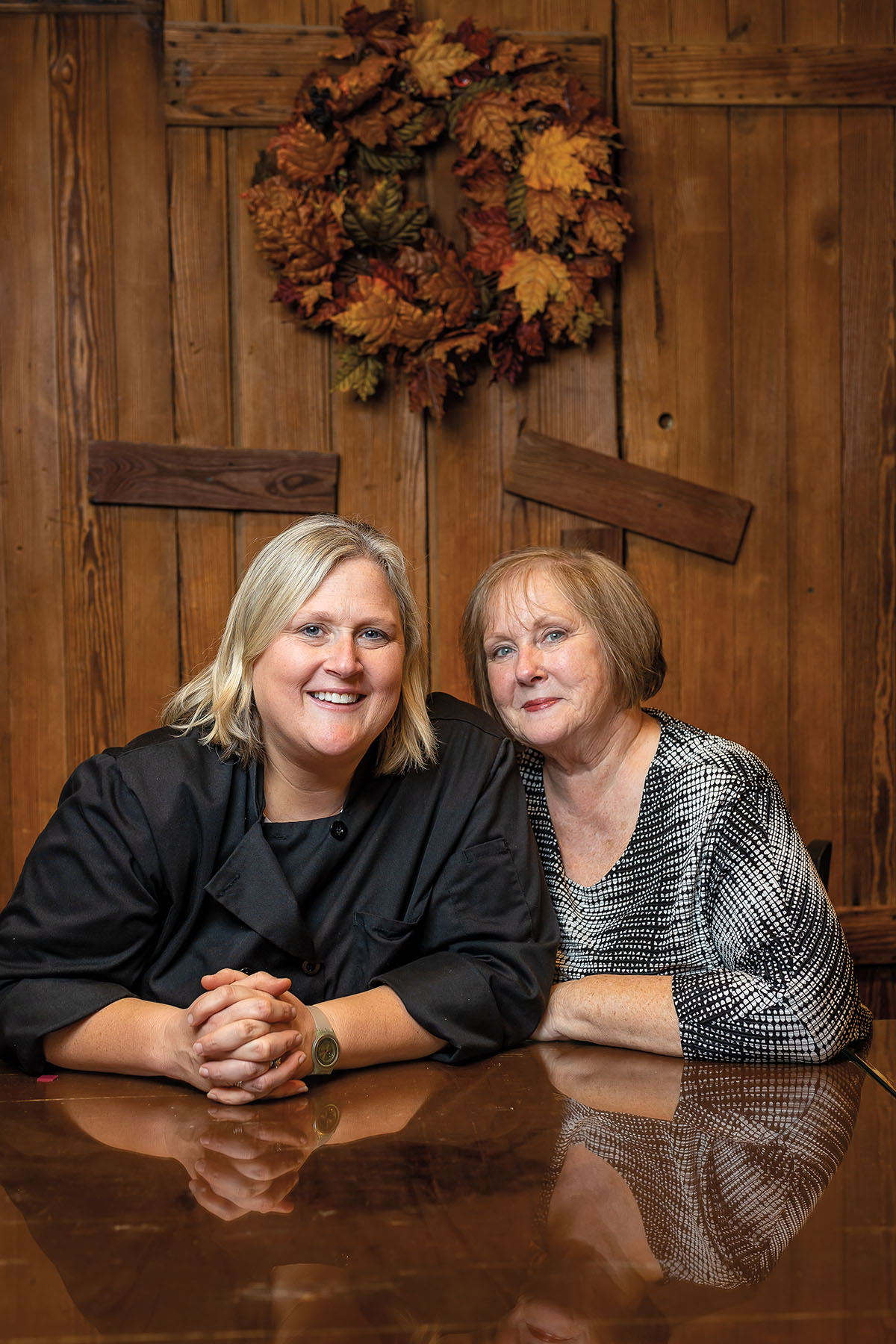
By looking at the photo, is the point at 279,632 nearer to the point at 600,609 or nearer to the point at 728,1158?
the point at 600,609

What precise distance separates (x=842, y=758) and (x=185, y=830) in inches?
81.8

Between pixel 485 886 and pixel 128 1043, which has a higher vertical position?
pixel 485 886

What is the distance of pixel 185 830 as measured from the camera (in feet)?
5.06

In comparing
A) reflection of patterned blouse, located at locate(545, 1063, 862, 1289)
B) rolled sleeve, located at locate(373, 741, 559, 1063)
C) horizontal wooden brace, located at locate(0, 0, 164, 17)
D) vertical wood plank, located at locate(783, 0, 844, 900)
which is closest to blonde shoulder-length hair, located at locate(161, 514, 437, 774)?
rolled sleeve, located at locate(373, 741, 559, 1063)

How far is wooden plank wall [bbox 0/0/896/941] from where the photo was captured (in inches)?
111

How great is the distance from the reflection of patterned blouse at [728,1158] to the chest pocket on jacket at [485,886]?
340 millimetres

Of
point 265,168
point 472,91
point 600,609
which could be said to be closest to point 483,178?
point 472,91

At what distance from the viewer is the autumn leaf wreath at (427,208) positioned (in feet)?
9.02

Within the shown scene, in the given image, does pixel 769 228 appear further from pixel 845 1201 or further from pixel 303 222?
pixel 845 1201

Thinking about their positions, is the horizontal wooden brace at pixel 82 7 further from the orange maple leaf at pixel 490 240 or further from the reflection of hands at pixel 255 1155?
the reflection of hands at pixel 255 1155

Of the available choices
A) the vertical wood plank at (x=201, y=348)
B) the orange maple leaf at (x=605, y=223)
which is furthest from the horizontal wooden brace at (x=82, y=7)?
the orange maple leaf at (x=605, y=223)

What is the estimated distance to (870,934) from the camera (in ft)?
9.90

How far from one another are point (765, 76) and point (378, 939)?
2.53 metres

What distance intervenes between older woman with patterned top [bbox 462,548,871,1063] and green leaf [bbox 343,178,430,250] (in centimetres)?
124
